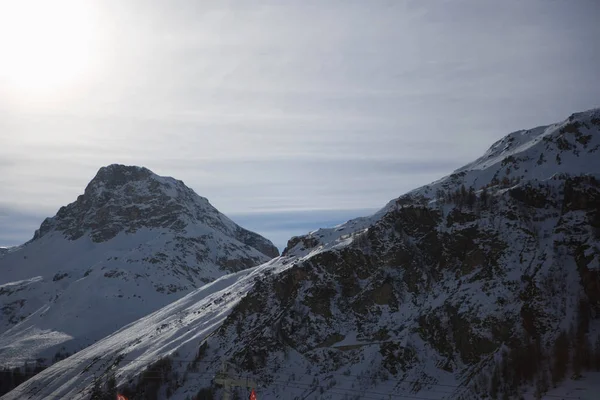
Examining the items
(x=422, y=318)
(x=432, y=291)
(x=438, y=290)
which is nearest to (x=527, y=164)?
(x=438, y=290)

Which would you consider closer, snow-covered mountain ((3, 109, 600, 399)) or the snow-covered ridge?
snow-covered mountain ((3, 109, 600, 399))

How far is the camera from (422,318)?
245 ft

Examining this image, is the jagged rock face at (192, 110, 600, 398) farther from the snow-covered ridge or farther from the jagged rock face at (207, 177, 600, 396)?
the snow-covered ridge

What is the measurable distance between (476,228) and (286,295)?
29.6 metres

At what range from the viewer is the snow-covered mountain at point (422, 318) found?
64.5 metres

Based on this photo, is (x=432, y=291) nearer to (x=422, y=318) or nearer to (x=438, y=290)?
(x=438, y=290)

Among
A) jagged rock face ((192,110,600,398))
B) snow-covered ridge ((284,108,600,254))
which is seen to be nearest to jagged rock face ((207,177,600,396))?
jagged rock face ((192,110,600,398))

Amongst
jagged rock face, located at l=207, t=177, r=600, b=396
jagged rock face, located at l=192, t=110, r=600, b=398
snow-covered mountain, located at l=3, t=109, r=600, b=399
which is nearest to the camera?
snow-covered mountain, located at l=3, t=109, r=600, b=399

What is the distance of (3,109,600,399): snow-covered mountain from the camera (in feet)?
212

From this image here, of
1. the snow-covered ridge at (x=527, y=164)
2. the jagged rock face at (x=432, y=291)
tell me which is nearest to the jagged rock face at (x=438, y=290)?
the jagged rock face at (x=432, y=291)

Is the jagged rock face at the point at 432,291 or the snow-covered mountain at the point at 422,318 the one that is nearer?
the snow-covered mountain at the point at 422,318

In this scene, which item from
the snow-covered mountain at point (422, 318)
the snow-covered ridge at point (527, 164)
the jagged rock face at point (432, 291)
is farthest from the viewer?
the snow-covered ridge at point (527, 164)

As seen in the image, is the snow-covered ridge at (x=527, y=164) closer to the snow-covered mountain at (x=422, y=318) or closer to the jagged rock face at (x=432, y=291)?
the snow-covered mountain at (x=422, y=318)

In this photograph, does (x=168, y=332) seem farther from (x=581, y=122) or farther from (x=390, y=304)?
(x=581, y=122)
